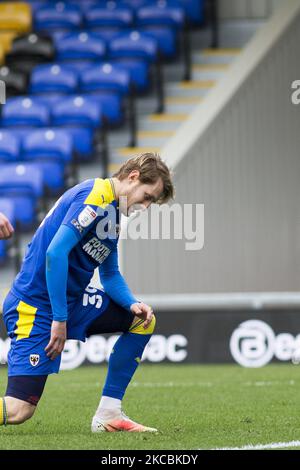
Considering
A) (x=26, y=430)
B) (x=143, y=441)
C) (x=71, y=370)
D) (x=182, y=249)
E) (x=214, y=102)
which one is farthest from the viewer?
(x=214, y=102)

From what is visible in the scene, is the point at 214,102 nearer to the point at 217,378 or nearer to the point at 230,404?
the point at 217,378

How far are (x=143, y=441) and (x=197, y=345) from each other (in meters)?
5.74

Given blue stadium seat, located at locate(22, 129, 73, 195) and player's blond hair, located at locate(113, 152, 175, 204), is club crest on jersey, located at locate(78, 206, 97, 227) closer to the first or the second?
player's blond hair, located at locate(113, 152, 175, 204)

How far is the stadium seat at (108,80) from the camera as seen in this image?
600 inches

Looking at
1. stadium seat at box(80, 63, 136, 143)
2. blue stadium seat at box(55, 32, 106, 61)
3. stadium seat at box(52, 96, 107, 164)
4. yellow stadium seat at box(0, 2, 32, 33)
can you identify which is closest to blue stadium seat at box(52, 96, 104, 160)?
stadium seat at box(52, 96, 107, 164)

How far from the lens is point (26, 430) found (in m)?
6.49

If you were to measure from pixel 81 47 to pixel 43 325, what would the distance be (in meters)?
10.8

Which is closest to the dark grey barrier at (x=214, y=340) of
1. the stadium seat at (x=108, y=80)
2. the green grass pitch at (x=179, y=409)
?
the green grass pitch at (x=179, y=409)

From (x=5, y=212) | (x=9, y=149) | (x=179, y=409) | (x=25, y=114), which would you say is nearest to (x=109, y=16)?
(x=25, y=114)

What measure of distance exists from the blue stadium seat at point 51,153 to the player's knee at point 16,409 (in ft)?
26.2

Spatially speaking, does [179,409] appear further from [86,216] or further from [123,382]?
[86,216]

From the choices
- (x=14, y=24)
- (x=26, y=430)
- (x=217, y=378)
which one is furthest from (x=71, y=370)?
(x=14, y=24)

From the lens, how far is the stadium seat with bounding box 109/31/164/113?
1559 centimetres

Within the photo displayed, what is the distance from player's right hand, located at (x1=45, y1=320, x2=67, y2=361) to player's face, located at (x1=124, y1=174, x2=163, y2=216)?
677 mm
